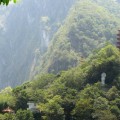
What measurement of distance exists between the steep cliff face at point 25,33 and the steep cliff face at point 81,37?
32.2 metres

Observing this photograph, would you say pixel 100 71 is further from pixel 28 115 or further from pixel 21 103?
pixel 28 115

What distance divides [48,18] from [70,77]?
9103 centimetres

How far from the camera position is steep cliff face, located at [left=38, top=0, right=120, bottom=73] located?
76.1m

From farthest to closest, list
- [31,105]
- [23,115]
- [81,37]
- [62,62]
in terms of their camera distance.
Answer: [81,37] < [62,62] < [31,105] < [23,115]

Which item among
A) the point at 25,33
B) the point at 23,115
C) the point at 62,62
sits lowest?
the point at 23,115

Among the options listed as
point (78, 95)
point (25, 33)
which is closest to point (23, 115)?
point (78, 95)

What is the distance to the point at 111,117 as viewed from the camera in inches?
1265

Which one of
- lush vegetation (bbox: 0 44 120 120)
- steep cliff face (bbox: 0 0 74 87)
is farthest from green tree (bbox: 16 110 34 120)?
steep cliff face (bbox: 0 0 74 87)

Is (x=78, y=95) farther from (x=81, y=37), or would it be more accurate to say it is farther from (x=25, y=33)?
(x=25, y=33)

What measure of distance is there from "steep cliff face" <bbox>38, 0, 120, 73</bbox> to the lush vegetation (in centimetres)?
2639

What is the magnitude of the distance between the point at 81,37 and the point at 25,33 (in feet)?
227

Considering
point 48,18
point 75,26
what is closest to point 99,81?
point 75,26

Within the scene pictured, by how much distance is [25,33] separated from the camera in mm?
147000

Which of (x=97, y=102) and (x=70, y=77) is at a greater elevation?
(x=70, y=77)
